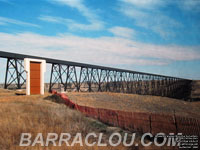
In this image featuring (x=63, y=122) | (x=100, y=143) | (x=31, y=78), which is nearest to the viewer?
(x=100, y=143)

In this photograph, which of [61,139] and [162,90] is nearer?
[61,139]

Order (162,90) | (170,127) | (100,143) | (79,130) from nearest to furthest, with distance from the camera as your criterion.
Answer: (100,143) → (170,127) → (79,130) → (162,90)

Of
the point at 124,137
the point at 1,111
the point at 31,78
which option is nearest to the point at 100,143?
the point at 124,137

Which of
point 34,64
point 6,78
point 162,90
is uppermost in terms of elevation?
point 34,64

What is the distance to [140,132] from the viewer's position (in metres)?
7.05

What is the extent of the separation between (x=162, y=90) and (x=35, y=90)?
47616 mm

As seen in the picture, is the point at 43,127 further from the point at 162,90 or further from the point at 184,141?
the point at 162,90

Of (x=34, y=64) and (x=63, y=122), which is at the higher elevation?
(x=34, y=64)

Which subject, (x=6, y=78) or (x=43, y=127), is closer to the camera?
(x=43, y=127)

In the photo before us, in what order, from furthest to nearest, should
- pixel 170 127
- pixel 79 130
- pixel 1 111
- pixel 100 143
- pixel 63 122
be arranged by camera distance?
pixel 1 111 → pixel 63 122 → pixel 79 130 → pixel 170 127 → pixel 100 143

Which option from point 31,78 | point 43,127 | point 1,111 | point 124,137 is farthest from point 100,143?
point 31,78

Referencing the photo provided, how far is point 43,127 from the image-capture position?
251 inches

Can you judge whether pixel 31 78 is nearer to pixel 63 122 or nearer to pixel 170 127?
pixel 63 122

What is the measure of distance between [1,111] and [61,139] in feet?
14.8
